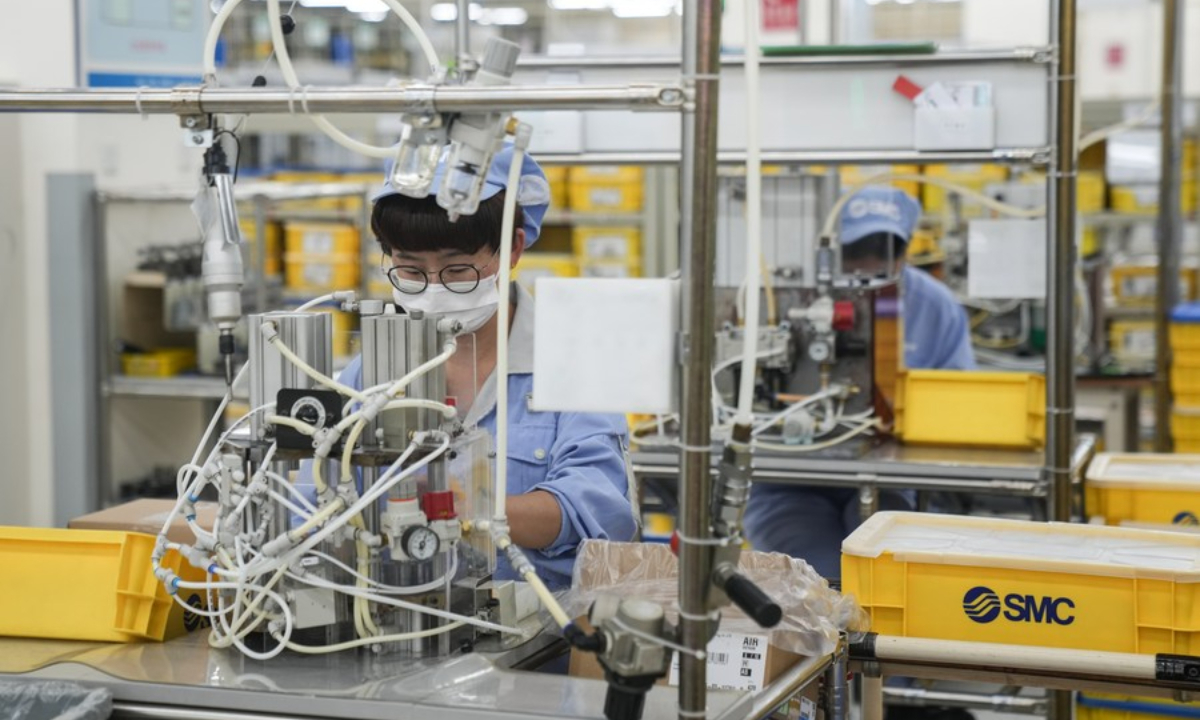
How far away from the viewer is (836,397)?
3615mm

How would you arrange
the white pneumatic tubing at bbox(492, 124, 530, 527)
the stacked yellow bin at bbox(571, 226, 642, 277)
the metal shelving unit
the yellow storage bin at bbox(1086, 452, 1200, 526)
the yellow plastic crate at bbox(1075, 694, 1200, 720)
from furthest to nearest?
1. the stacked yellow bin at bbox(571, 226, 642, 277)
2. the metal shelving unit
3. the yellow storage bin at bbox(1086, 452, 1200, 526)
4. the yellow plastic crate at bbox(1075, 694, 1200, 720)
5. the white pneumatic tubing at bbox(492, 124, 530, 527)

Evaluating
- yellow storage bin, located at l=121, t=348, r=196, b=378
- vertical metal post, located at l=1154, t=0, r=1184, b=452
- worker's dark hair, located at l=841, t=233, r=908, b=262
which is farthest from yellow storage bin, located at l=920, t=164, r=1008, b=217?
yellow storage bin, located at l=121, t=348, r=196, b=378

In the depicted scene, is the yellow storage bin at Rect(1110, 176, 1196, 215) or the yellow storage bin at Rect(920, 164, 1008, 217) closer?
the yellow storage bin at Rect(920, 164, 1008, 217)

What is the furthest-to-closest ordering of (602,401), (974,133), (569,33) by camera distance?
(569,33) → (974,133) → (602,401)

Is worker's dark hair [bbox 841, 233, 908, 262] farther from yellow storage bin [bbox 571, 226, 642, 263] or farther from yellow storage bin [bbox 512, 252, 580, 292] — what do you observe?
yellow storage bin [bbox 571, 226, 642, 263]

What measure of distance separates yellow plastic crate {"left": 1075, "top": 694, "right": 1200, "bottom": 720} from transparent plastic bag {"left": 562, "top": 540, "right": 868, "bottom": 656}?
36.0 inches

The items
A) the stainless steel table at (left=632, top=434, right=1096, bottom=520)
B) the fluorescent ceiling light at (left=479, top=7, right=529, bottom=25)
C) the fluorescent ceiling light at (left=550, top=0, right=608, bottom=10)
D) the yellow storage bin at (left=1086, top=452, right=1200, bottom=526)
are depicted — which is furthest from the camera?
the fluorescent ceiling light at (left=550, top=0, right=608, bottom=10)

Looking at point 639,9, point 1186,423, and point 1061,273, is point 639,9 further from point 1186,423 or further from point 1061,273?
point 1061,273

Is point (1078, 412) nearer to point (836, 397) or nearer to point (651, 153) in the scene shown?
point (836, 397)

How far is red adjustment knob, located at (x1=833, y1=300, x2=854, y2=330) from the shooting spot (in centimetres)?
354

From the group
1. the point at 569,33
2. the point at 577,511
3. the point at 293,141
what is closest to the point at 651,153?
the point at 577,511

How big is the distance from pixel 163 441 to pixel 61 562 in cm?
366

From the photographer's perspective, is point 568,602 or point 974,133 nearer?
point 568,602

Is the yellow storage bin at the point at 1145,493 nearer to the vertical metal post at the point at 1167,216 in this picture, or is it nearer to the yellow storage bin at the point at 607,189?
the vertical metal post at the point at 1167,216
